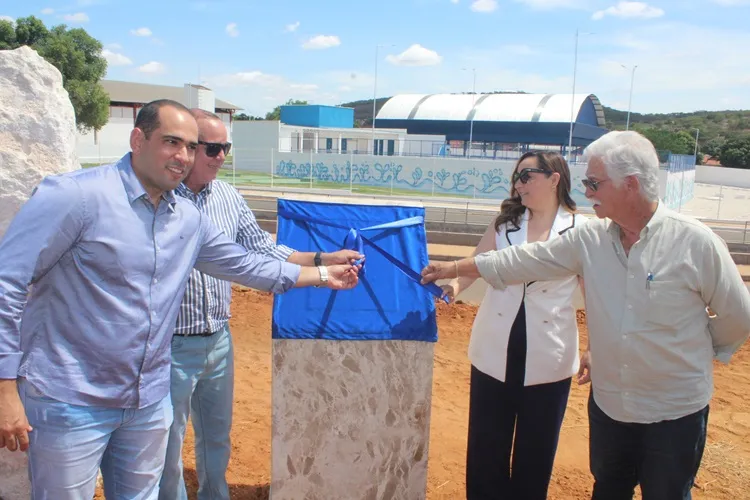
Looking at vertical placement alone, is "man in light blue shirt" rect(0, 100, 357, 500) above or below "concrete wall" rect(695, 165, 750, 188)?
below

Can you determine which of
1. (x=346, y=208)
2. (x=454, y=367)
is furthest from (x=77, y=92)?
(x=346, y=208)

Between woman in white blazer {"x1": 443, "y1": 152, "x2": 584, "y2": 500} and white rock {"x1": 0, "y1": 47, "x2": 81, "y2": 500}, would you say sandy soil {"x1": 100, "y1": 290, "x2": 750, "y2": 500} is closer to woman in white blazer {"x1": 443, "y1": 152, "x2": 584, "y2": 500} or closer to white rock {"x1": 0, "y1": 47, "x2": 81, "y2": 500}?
woman in white blazer {"x1": 443, "y1": 152, "x2": 584, "y2": 500}

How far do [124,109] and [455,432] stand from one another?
51.4 m

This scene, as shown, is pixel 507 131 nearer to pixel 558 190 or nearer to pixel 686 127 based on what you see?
pixel 558 190

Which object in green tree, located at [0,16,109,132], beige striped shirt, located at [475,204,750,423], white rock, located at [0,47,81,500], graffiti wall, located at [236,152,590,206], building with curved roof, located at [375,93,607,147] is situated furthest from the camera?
building with curved roof, located at [375,93,607,147]

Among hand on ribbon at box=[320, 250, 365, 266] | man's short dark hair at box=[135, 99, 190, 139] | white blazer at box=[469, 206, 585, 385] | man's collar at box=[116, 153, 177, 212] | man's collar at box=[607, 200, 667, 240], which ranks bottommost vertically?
white blazer at box=[469, 206, 585, 385]

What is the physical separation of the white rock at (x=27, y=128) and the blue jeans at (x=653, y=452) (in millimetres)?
3120

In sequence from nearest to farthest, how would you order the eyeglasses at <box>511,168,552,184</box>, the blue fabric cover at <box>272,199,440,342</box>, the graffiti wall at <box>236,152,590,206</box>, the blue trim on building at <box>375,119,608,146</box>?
1. the blue fabric cover at <box>272,199,440,342</box>
2. the eyeglasses at <box>511,168,552,184</box>
3. the graffiti wall at <box>236,152,590,206</box>
4. the blue trim on building at <box>375,119,608,146</box>

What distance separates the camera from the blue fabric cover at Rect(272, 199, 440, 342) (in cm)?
302

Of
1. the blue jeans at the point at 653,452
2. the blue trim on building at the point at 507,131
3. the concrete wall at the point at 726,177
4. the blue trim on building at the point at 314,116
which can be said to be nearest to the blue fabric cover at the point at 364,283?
the blue jeans at the point at 653,452

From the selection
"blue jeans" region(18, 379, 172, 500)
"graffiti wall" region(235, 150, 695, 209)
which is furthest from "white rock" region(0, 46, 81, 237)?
"graffiti wall" region(235, 150, 695, 209)

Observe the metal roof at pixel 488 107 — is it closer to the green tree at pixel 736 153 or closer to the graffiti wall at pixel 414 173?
the green tree at pixel 736 153

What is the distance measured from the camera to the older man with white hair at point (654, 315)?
2.41 meters

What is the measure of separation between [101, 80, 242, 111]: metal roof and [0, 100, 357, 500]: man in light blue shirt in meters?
50.7
